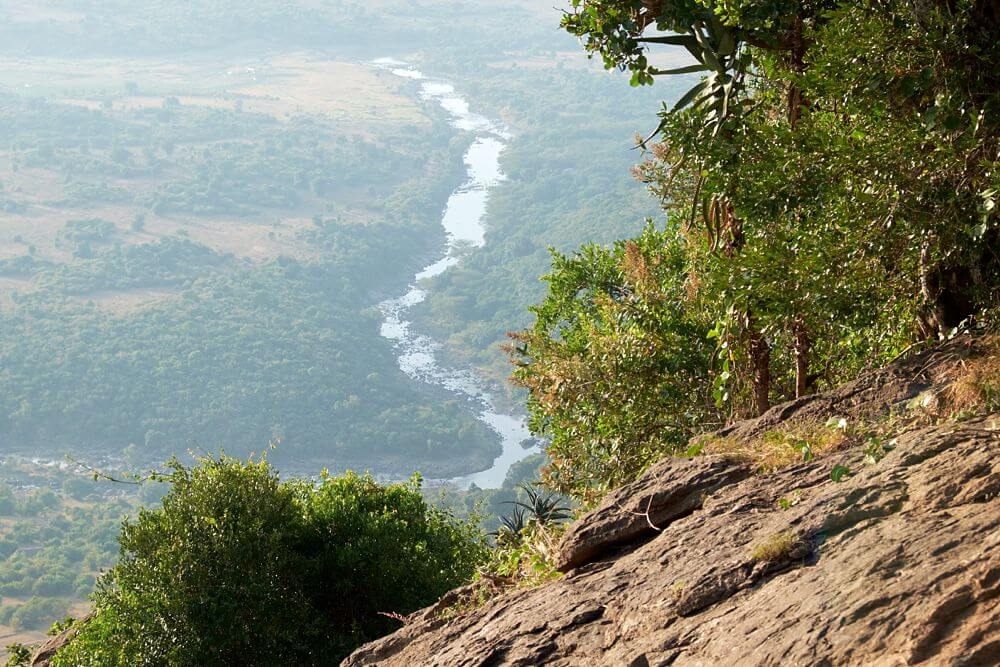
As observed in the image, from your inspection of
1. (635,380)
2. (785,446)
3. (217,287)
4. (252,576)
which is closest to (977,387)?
(785,446)

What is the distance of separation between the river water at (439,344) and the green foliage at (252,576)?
52.5m

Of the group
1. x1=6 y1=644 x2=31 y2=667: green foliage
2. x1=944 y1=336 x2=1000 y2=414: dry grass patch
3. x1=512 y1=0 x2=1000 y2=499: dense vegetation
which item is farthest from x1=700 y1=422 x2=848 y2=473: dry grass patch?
x1=6 y1=644 x2=31 y2=667: green foliage

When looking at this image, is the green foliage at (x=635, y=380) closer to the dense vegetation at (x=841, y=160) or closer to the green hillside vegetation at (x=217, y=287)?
the dense vegetation at (x=841, y=160)

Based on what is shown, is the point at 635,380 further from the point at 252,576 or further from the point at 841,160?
the point at 841,160

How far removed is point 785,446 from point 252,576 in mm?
9718

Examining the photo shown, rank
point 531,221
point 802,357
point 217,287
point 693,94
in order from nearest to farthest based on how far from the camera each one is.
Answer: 1. point 693,94
2. point 802,357
3. point 217,287
4. point 531,221

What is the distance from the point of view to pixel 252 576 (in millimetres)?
13992

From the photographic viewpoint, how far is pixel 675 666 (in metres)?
4.74

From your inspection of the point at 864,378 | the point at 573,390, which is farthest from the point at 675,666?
the point at 573,390

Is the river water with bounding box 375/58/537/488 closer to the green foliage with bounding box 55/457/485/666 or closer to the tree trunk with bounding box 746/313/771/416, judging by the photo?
the green foliage with bounding box 55/457/485/666

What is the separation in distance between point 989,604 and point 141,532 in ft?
41.9

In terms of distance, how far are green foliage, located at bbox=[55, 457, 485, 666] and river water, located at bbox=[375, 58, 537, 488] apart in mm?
52464

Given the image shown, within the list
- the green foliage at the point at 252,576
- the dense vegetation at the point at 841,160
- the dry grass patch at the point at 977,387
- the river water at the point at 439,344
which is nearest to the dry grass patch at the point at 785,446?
the dry grass patch at the point at 977,387

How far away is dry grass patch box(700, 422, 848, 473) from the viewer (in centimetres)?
610
